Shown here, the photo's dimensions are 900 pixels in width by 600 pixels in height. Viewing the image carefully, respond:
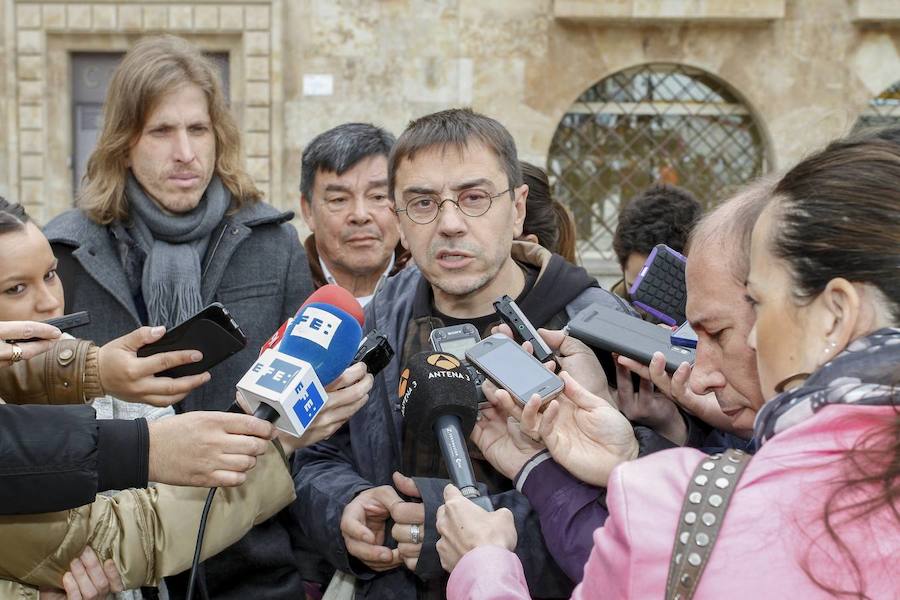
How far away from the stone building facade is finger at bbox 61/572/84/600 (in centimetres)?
690

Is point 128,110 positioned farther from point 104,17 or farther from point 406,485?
point 104,17

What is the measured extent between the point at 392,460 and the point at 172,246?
106cm

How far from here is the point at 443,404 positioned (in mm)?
1726

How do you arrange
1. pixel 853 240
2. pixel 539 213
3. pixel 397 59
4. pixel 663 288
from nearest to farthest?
1. pixel 853 240
2. pixel 663 288
3. pixel 539 213
4. pixel 397 59

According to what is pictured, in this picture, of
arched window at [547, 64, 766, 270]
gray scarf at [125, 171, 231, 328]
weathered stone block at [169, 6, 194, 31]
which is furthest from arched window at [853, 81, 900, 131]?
gray scarf at [125, 171, 231, 328]

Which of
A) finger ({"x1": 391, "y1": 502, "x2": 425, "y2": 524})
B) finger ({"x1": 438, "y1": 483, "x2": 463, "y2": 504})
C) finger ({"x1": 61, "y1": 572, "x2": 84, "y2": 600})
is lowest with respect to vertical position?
finger ({"x1": 61, "y1": 572, "x2": 84, "y2": 600})

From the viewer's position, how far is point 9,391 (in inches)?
76.3

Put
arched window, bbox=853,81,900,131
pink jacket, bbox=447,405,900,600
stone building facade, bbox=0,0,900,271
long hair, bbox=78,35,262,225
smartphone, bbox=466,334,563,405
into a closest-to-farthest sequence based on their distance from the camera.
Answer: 1. pink jacket, bbox=447,405,900,600
2. smartphone, bbox=466,334,563,405
3. long hair, bbox=78,35,262,225
4. stone building facade, bbox=0,0,900,271
5. arched window, bbox=853,81,900,131

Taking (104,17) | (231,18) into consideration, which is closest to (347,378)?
(231,18)

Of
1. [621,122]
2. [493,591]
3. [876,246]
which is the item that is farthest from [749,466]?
[621,122]

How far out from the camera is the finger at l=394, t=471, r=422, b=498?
6.33ft

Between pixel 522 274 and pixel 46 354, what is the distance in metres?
1.05

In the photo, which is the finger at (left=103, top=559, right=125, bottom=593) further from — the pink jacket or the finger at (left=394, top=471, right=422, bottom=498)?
the pink jacket

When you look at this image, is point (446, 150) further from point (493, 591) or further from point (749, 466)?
point (749, 466)
